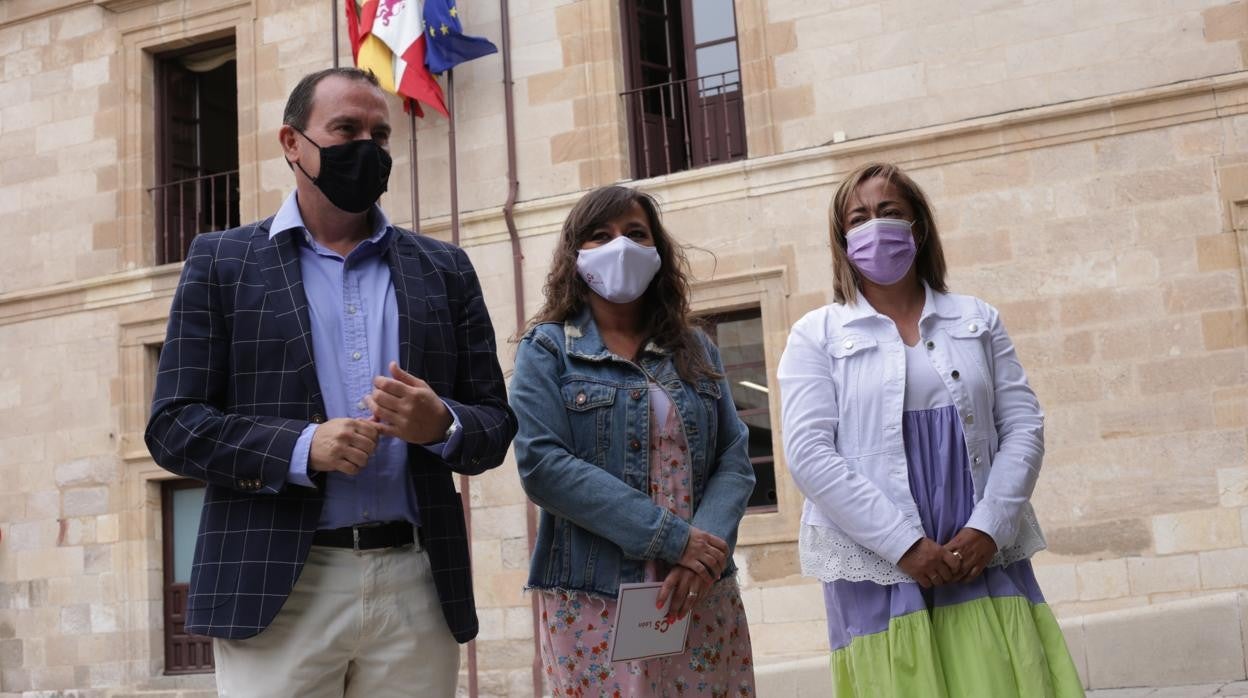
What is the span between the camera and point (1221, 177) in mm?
9383

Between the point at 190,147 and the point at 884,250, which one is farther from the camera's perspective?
the point at 190,147

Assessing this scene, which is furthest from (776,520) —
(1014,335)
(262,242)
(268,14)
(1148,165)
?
(262,242)

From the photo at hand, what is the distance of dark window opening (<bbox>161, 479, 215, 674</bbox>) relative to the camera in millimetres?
12742

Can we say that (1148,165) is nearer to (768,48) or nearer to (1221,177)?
(1221,177)

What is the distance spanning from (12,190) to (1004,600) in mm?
12944

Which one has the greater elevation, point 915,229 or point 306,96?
point 306,96

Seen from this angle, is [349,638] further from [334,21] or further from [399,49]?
[334,21]

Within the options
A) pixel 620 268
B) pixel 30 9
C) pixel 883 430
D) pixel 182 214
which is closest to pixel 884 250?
pixel 883 430

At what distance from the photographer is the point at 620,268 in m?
3.49

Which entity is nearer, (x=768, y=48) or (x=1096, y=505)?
(x=1096, y=505)

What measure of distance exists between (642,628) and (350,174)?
119 centimetres

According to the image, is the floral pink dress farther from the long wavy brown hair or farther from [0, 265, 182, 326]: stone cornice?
[0, 265, 182, 326]: stone cornice

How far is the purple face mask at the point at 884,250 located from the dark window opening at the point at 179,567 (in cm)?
1029

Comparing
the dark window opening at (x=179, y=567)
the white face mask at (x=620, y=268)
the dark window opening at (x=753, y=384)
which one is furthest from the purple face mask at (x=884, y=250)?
the dark window opening at (x=179, y=567)
